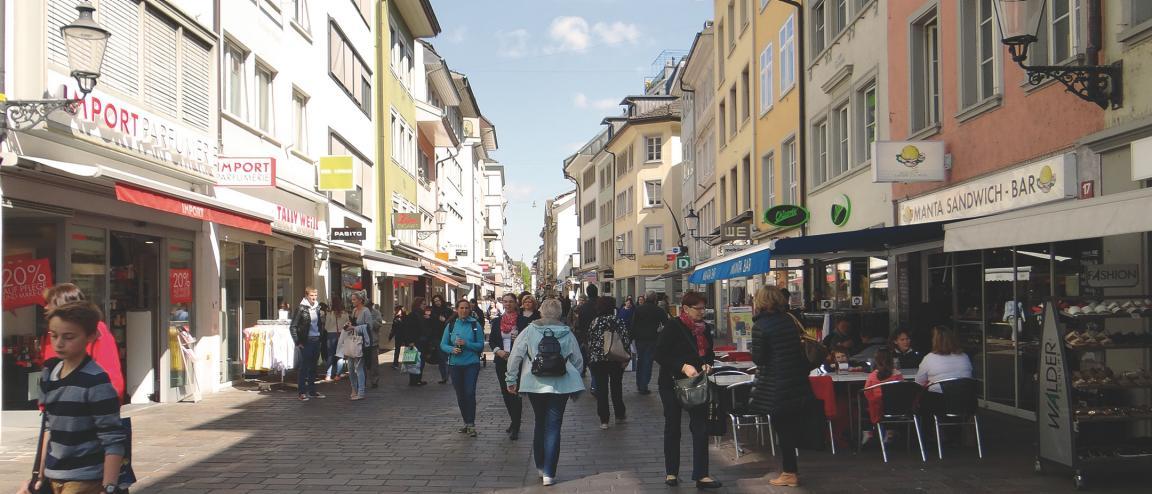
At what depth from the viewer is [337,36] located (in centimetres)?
2395

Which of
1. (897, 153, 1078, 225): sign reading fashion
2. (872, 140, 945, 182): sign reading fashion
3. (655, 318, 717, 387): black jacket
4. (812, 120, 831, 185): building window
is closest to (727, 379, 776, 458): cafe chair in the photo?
(655, 318, 717, 387): black jacket

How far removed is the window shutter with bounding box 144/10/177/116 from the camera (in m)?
13.1

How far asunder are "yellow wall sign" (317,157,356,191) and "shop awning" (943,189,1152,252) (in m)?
14.5

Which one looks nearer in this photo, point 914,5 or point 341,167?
point 914,5

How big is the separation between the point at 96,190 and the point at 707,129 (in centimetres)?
2747

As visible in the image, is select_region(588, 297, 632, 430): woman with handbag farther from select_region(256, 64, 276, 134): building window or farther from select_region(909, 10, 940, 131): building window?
select_region(256, 64, 276, 134): building window

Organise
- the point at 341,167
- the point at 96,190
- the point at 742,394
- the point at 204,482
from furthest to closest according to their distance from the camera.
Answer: the point at 341,167, the point at 96,190, the point at 742,394, the point at 204,482

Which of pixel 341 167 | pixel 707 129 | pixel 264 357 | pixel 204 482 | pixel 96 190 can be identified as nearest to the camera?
pixel 204 482

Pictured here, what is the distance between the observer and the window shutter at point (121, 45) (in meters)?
11.9

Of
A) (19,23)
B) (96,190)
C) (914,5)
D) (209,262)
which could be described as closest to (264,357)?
(209,262)

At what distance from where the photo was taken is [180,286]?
571 inches

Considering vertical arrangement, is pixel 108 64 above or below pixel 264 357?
above

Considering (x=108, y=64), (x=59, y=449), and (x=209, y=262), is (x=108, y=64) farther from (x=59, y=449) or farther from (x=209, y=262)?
(x=59, y=449)

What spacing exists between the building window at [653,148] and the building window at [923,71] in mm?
39992
